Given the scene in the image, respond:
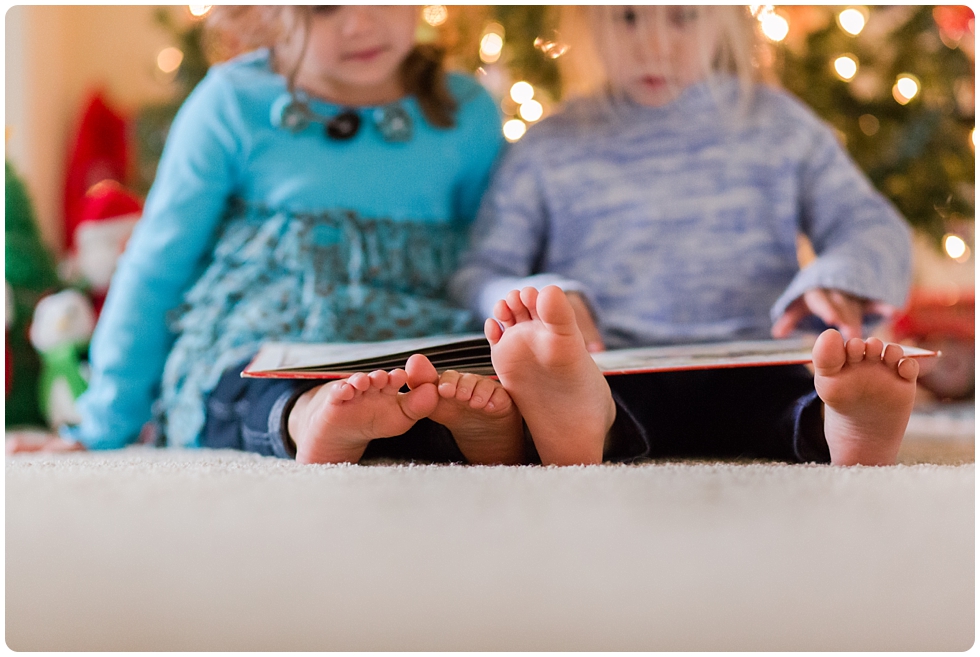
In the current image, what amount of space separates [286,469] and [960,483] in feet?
→ 1.28

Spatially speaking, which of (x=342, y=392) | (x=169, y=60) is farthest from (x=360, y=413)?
(x=169, y=60)

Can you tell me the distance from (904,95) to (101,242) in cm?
140

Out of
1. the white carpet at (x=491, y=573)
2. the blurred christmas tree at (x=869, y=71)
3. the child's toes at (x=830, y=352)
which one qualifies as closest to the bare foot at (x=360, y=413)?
the white carpet at (x=491, y=573)

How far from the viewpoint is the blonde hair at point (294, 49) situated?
2.93 feet

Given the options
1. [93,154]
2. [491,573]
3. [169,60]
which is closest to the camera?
[491,573]

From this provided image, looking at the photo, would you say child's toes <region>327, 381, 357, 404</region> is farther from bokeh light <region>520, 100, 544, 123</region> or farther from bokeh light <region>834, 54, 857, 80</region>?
bokeh light <region>834, 54, 857, 80</region>

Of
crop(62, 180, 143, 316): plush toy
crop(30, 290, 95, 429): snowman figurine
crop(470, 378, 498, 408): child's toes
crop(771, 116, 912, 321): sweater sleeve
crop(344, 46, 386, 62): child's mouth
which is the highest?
crop(344, 46, 386, 62): child's mouth

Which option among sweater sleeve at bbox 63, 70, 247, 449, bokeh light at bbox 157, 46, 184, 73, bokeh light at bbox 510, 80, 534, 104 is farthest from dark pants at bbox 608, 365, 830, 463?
bokeh light at bbox 157, 46, 184, 73

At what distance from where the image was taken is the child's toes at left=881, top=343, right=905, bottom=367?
1.59 ft

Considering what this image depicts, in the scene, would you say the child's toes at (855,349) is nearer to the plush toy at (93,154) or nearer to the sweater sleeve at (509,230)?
the sweater sleeve at (509,230)

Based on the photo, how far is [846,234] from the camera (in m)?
0.86

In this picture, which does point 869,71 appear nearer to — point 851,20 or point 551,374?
point 851,20

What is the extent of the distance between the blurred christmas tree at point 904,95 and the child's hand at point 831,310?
2.15ft

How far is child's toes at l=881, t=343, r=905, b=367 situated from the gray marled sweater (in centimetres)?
37
